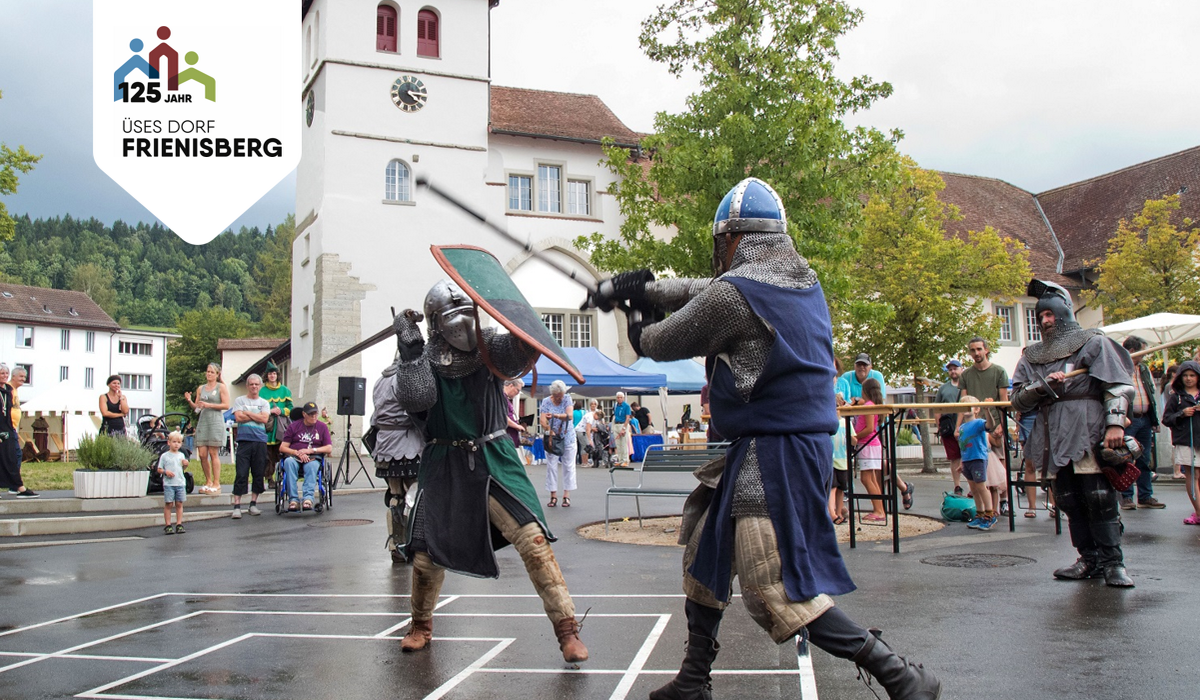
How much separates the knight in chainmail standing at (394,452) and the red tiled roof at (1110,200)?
39.1m

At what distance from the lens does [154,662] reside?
4.85 m

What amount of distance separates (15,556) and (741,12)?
570 inches

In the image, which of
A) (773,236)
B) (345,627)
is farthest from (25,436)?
(773,236)

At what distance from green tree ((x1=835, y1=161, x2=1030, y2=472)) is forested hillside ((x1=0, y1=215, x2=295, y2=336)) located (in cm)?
9103

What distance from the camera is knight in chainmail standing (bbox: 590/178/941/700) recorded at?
349cm

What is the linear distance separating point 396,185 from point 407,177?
1.71 feet

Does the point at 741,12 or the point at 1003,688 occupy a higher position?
the point at 741,12

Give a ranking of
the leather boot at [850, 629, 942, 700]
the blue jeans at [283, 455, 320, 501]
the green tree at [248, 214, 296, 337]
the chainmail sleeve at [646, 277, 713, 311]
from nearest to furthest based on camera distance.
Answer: the leather boot at [850, 629, 942, 700] → the chainmail sleeve at [646, 277, 713, 311] → the blue jeans at [283, 455, 320, 501] → the green tree at [248, 214, 296, 337]

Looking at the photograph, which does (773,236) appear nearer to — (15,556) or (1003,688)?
(1003,688)

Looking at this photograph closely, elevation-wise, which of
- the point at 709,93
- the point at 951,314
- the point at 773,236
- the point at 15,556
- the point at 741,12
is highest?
the point at 741,12

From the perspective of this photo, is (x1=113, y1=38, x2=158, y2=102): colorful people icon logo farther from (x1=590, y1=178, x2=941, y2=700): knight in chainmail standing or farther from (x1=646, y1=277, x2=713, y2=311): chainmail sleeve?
(x1=590, y1=178, x2=941, y2=700): knight in chainmail standing

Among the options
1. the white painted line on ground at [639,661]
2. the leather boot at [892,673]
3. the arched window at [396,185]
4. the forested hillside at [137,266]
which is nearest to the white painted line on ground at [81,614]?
the white painted line on ground at [639,661]

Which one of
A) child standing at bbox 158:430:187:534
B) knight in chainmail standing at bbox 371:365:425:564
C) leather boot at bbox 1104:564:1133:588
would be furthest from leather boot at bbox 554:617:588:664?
child standing at bbox 158:430:187:534

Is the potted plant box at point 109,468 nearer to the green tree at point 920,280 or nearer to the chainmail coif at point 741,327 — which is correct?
the chainmail coif at point 741,327
